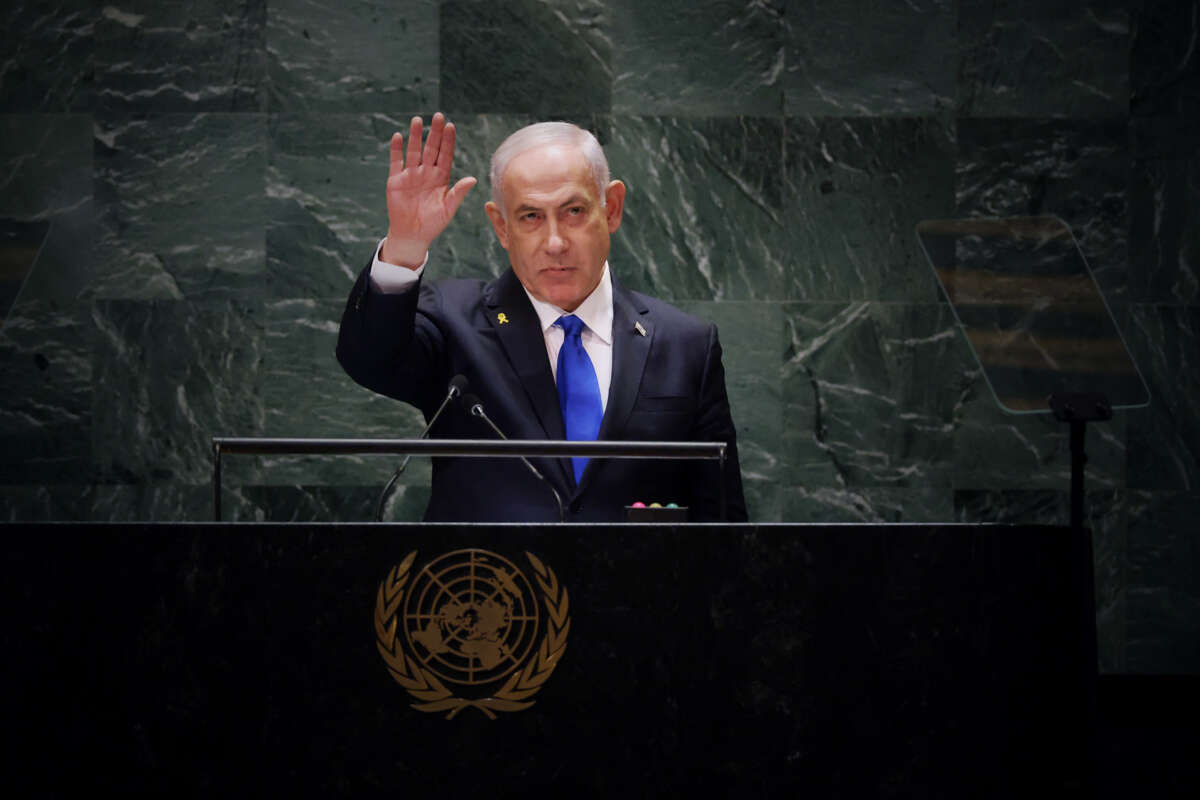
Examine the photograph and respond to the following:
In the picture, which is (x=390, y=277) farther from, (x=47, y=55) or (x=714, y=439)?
(x=47, y=55)

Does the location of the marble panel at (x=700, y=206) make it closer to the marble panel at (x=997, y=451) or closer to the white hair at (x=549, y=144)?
the marble panel at (x=997, y=451)

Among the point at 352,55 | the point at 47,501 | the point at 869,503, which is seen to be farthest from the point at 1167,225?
the point at 47,501

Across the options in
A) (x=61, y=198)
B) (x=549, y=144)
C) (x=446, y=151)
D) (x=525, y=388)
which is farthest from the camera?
(x=61, y=198)

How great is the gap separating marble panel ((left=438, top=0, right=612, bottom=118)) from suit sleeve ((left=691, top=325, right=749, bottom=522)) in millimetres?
1679

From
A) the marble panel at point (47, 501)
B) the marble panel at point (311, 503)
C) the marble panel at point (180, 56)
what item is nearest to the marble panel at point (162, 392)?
the marble panel at point (47, 501)

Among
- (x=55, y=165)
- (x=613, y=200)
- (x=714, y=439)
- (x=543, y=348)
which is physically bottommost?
(x=714, y=439)

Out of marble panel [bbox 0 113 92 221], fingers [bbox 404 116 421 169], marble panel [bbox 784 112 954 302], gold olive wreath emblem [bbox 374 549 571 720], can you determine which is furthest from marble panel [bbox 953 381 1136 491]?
marble panel [bbox 0 113 92 221]

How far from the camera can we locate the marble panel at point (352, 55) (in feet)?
14.3

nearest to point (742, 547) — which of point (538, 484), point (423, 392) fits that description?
point (538, 484)

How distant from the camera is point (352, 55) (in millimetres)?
4379

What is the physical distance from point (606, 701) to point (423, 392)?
1.23 metres

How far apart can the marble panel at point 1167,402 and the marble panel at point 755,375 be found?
49.1 inches

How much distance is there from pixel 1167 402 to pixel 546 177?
8.77 feet

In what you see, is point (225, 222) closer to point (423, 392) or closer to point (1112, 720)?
point (423, 392)
